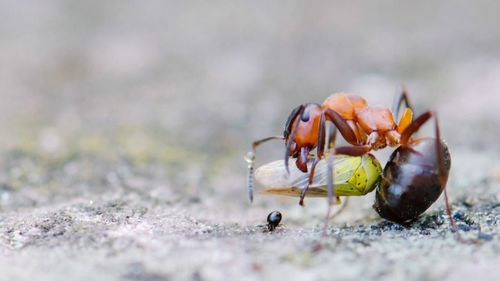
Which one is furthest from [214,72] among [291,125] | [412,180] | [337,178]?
[412,180]

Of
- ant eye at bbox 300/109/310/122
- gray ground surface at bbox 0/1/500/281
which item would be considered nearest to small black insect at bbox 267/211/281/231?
gray ground surface at bbox 0/1/500/281

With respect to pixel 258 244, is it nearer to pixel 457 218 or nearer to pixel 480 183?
pixel 457 218

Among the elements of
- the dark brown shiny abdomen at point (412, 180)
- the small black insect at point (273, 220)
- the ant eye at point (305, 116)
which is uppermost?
the ant eye at point (305, 116)

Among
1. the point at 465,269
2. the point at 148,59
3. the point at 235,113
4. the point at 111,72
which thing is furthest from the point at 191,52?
the point at 465,269

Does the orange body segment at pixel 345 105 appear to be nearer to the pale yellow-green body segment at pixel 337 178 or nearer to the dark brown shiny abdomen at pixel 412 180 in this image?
the pale yellow-green body segment at pixel 337 178

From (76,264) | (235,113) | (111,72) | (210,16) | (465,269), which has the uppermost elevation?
(210,16)

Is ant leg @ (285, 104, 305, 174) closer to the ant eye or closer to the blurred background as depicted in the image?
the ant eye

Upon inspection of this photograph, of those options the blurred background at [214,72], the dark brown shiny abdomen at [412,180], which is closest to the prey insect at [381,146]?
the dark brown shiny abdomen at [412,180]
